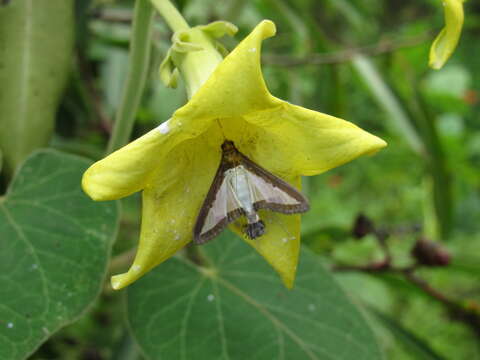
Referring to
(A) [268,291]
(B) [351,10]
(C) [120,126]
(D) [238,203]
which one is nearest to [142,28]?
(C) [120,126]

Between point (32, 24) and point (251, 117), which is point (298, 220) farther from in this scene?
point (32, 24)

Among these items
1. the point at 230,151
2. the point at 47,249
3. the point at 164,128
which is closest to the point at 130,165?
the point at 164,128

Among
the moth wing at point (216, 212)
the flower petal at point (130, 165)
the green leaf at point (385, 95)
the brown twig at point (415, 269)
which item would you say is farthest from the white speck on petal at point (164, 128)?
the green leaf at point (385, 95)

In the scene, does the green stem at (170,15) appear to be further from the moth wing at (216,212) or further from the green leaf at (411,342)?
the green leaf at (411,342)

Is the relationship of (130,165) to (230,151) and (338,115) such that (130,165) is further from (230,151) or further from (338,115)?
(338,115)

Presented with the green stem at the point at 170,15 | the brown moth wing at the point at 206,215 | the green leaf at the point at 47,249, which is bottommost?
the green leaf at the point at 47,249

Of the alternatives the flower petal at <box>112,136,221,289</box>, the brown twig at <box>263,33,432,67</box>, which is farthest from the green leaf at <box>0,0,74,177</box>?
the brown twig at <box>263,33,432,67</box>

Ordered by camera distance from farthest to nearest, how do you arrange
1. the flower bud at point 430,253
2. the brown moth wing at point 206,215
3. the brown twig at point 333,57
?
the brown twig at point 333,57
the flower bud at point 430,253
the brown moth wing at point 206,215
